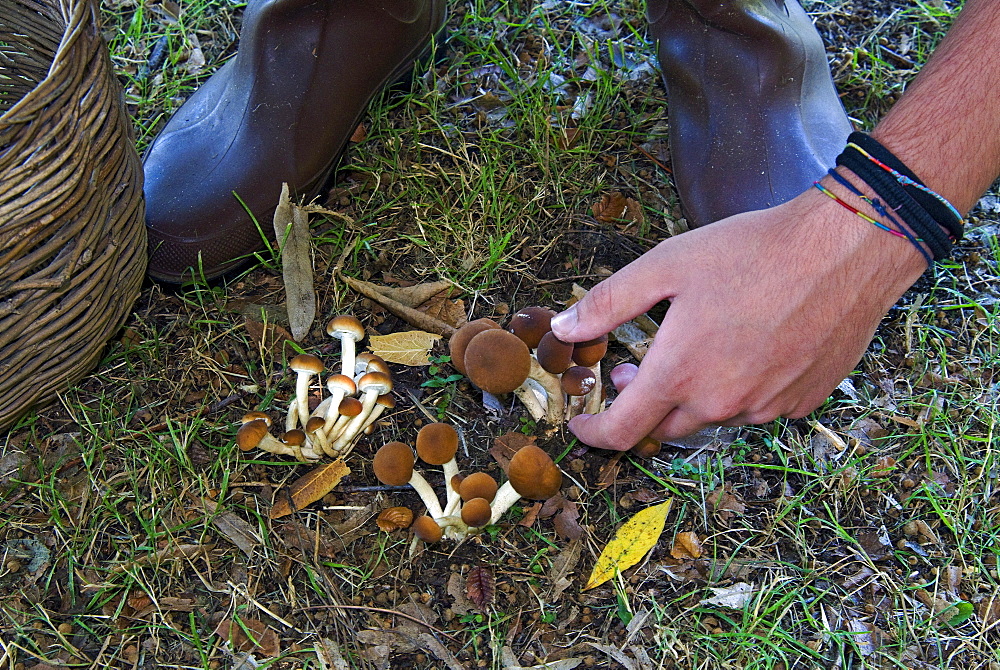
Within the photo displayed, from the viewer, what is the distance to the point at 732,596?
1999 mm

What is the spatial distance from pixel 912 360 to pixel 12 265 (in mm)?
2700

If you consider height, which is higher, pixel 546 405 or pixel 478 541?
pixel 546 405

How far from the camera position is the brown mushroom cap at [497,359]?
72.3 inches

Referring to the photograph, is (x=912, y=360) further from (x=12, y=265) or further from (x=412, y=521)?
(x=12, y=265)

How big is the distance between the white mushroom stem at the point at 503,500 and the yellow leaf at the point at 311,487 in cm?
44

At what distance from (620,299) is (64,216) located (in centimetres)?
147

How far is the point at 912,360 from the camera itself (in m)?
2.44

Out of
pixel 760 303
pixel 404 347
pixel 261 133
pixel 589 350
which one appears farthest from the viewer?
pixel 261 133

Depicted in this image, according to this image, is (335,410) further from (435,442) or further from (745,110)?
(745,110)

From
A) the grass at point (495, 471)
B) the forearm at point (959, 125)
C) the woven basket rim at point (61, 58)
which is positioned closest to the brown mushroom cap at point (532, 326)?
the grass at point (495, 471)

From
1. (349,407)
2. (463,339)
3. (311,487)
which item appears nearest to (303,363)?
(349,407)

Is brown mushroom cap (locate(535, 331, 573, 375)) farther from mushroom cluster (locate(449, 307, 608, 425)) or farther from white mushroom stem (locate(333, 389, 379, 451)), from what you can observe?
white mushroom stem (locate(333, 389, 379, 451))

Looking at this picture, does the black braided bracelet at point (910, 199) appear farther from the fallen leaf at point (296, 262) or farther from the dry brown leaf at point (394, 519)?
the fallen leaf at point (296, 262)

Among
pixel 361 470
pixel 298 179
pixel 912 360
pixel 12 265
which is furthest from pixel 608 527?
pixel 12 265
